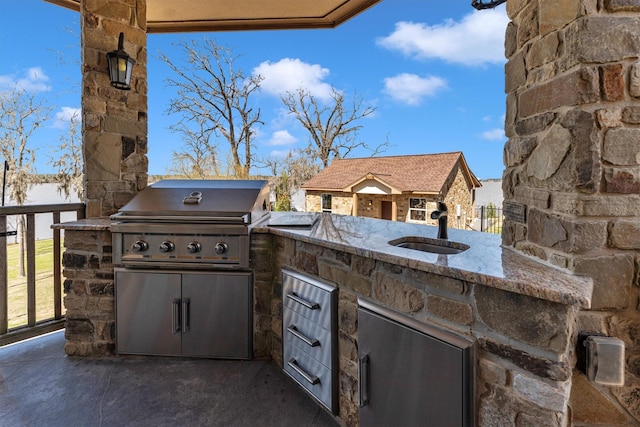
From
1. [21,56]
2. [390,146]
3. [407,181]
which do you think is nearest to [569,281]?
[390,146]

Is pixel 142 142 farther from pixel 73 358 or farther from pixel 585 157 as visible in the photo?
pixel 585 157

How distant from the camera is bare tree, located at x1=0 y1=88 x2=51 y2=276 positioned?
231 inches

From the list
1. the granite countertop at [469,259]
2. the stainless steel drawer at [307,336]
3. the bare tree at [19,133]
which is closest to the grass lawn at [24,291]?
the bare tree at [19,133]

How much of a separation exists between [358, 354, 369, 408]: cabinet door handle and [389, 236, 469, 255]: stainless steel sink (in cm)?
56

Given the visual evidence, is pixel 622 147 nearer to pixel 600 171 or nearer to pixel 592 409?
pixel 600 171

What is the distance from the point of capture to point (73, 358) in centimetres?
240

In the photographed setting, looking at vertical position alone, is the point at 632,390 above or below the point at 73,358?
above

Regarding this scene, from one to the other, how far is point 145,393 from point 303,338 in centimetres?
100

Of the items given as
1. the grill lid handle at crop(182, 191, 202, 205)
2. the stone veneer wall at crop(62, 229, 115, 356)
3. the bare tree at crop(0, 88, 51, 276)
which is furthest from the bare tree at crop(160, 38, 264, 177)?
the stone veneer wall at crop(62, 229, 115, 356)

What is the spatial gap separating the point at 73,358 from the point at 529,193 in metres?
2.97

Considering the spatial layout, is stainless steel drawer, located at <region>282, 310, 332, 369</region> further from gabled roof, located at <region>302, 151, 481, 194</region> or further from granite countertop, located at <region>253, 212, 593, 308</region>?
gabled roof, located at <region>302, 151, 481, 194</region>

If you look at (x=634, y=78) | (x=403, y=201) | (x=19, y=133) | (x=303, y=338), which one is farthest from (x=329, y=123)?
(x=19, y=133)

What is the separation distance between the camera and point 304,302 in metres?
1.91

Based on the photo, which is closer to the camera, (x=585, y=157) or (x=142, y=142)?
(x=585, y=157)
